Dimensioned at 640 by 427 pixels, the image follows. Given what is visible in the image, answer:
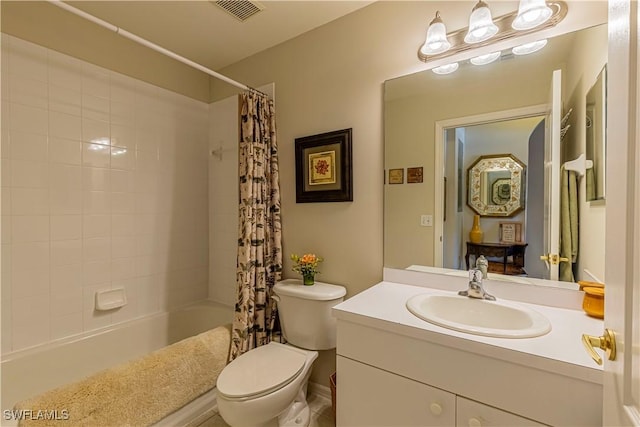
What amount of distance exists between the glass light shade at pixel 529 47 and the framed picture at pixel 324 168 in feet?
2.89

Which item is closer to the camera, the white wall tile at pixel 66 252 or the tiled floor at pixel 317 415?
the tiled floor at pixel 317 415

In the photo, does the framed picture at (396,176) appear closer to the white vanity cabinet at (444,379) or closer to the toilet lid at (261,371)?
the white vanity cabinet at (444,379)

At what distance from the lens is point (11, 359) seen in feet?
5.19

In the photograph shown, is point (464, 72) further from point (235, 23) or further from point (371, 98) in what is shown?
point (235, 23)

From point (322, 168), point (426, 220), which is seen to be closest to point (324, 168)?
point (322, 168)

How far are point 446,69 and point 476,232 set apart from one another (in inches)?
33.3

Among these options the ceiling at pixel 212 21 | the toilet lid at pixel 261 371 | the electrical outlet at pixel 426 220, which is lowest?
the toilet lid at pixel 261 371

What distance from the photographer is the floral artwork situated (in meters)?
1.83

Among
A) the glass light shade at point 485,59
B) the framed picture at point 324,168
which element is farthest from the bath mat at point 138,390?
the glass light shade at point 485,59

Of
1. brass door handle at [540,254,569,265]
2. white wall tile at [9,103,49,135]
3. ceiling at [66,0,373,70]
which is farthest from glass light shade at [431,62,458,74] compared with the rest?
white wall tile at [9,103,49,135]

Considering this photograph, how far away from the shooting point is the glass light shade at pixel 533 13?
1.20 m

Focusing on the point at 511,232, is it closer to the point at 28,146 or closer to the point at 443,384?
the point at 443,384

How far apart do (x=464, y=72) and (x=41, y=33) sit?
2.44 meters

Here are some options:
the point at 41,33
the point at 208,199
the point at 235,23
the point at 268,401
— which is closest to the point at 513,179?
the point at 268,401
